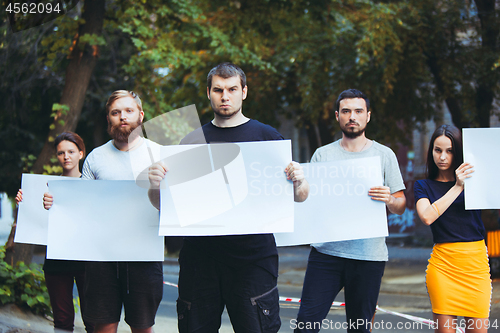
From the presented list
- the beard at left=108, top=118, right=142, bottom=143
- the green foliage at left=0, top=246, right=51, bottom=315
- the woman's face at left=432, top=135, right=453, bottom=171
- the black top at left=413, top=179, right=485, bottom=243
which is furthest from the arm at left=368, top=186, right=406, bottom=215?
the green foliage at left=0, top=246, right=51, bottom=315

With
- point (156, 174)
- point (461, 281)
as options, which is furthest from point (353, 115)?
point (156, 174)

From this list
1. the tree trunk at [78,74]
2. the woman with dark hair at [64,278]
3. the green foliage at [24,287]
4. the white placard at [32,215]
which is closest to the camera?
the woman with dark hair at [64,278]

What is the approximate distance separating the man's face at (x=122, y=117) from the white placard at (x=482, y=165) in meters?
Answer: 2.22

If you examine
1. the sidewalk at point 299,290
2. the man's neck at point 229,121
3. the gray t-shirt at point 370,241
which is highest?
the man's neck at point 229,121

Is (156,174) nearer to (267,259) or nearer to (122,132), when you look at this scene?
(122,132)

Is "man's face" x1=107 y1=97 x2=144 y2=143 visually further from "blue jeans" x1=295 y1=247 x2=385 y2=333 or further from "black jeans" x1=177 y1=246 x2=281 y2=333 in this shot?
"blue jeans" x1=295 y1=247 x2=385 y2=333

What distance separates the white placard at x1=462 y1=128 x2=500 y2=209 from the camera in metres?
3.28

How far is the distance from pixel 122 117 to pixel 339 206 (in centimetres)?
161

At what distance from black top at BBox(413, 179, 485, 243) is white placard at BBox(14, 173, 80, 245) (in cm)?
300

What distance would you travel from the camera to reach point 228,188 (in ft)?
9.96

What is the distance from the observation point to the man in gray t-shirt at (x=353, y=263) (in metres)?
3.37

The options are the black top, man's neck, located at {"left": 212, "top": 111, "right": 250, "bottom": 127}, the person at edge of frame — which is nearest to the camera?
man's neck, located at {"left": 212, "top": 111, "right": 250, "bottom": 127}

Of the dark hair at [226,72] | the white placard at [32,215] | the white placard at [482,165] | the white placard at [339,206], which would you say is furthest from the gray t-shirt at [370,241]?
the white placard at [32,215]

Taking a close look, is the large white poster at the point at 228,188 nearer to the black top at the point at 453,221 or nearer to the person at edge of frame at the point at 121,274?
the person at edge of frame at the point at 121,274
